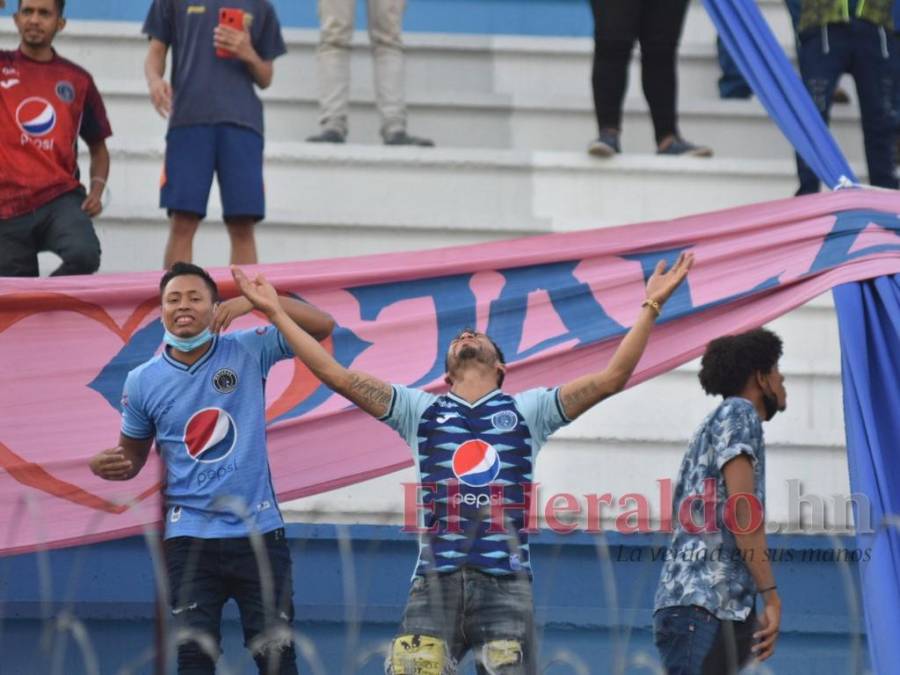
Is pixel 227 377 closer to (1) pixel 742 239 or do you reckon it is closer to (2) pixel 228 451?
(2) pixel 228 451

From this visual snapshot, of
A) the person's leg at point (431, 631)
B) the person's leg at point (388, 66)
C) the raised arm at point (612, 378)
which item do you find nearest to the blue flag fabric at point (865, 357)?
the raised arm at point (612, 378)

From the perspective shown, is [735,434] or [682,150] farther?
[682,150]

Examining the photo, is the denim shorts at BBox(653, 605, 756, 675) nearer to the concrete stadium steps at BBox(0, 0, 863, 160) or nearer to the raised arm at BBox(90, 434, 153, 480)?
the raised arm at BBox(90, 434, 153, 480)

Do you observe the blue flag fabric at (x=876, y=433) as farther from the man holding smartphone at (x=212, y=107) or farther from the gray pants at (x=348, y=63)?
the gray pants at (x=348, y=63)

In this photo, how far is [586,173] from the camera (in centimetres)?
784

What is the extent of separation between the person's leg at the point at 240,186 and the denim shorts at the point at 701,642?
9.21ft

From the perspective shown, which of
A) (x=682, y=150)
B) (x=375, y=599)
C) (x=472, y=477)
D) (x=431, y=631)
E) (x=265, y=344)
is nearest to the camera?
(x=431, y=631)

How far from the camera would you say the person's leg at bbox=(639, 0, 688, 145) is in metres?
7.89

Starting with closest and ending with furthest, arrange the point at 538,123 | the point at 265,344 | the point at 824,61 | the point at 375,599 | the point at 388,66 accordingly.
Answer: the point at 265,344, the point at 375,599, the point at 824,61, the point at 388,66, the point at 538,123

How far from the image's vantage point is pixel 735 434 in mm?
4871

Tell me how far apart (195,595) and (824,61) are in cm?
410

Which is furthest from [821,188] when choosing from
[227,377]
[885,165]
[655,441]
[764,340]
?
[227,377]

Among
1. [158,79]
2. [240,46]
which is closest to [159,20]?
[158,79]

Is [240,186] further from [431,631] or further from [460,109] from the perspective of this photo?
[431,631]
